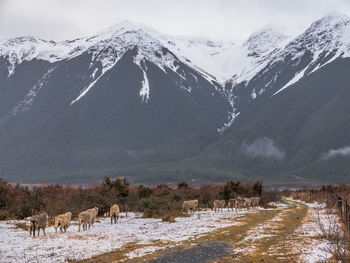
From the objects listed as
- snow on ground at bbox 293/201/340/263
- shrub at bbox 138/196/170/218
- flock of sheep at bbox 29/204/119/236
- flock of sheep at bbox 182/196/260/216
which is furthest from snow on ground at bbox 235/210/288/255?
flock of sheep at bbox 182/196/260/216

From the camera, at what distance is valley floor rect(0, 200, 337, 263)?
20.3 metres

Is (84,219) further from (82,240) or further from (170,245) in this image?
(170,245)

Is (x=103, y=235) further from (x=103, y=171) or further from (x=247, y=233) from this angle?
(x=103, y=171)

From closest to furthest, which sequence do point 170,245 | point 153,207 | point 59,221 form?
point 170,245 < point 59,221 < point 153,207

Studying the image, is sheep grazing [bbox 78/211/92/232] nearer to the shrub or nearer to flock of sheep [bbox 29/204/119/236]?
flock of sheep [bbox 29/204/119/236]

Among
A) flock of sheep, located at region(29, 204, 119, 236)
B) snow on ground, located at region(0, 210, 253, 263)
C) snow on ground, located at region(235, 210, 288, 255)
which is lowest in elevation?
snow on ground, located at region(0, 210, 253, 263)

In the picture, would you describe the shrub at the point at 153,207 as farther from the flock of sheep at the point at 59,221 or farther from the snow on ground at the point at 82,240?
the flock of sheep at the point at 59,221

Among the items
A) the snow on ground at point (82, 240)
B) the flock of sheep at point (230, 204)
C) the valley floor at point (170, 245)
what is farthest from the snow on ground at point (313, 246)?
the flock of sheep at point (230, 204)

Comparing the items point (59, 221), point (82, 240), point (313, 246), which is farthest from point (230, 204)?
point (313, 246)

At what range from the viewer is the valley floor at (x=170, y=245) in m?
20.3

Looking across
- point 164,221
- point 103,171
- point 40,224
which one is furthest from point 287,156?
point 40,224

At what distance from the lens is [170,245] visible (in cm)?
2433

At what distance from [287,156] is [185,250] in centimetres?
18325

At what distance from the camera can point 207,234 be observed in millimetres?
29125
